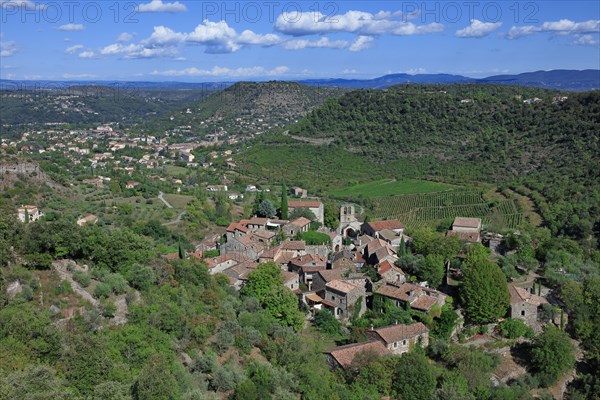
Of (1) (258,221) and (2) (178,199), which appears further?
(2) (178,199)

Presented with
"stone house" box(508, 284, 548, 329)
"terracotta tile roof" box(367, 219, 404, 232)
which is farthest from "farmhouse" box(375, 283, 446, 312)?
"terracotta tile roof" box(367, 219, 404, 232)

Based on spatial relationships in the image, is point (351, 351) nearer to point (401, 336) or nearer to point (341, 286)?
point (401, 336)

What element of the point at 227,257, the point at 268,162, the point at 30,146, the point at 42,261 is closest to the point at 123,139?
the point at 30,146

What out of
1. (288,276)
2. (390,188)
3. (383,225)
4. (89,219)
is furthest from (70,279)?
(390,188)

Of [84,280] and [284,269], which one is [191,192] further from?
[84,280]

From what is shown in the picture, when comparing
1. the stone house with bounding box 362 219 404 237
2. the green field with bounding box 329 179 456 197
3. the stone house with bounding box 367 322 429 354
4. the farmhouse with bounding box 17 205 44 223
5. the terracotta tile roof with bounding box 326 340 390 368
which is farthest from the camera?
the green field with bounding box 329 179 456 197

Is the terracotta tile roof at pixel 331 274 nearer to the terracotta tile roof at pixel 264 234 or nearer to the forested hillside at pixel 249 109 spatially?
the terracotta tile roof at pixel 264 234

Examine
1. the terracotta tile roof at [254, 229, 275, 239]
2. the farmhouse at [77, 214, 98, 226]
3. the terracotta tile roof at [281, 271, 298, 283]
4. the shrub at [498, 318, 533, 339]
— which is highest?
the farmhouse at [77, 214, 98, 226]

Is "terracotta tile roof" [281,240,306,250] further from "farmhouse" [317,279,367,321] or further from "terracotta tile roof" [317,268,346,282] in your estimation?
"farmhouse" [317,279,367,321]
